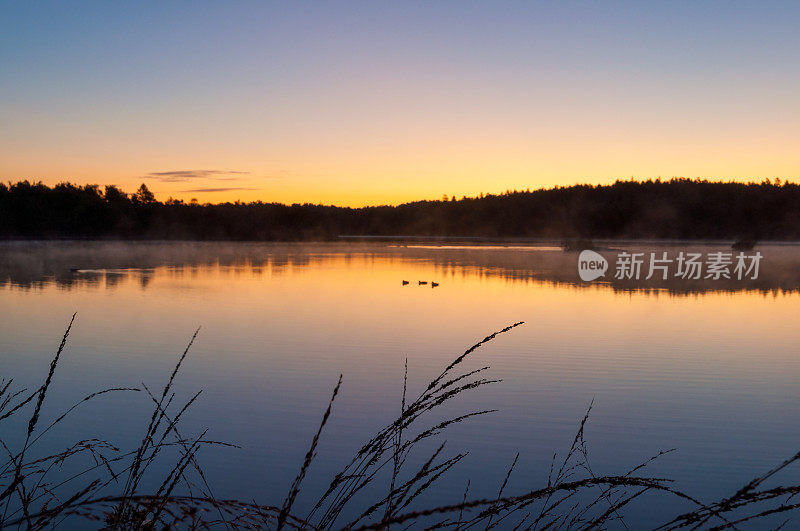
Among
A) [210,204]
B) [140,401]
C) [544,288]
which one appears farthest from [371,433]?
[210,204]

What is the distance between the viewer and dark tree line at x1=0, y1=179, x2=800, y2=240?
3049 inches

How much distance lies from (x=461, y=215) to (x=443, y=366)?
357ft

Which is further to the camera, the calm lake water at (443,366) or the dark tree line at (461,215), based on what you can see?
the dark tree line at (461,215)

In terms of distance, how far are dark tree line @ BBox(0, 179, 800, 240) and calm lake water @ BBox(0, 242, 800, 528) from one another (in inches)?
2540

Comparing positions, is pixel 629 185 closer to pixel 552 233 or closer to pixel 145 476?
pixel 552 233

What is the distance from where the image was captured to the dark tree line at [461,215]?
77.4 m

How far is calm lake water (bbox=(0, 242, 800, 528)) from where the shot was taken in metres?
5.59

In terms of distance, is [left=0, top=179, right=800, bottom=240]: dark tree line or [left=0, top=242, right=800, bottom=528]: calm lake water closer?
[left=0, top=242, right=800, bottom=528]: calm lake water

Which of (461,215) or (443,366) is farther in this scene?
(461,215)

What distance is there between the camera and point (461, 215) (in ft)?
385

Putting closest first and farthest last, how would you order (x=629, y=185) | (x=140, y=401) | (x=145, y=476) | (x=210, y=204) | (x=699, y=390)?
1. (x=145, y=476)
2. (x=140, y=401)
3. (x=699, y=390)
4. (x=210, y=204)
5. (x=629, y=185)

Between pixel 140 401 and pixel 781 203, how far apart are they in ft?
327

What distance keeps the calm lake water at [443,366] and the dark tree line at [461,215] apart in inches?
2540

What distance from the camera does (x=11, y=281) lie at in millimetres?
20969
